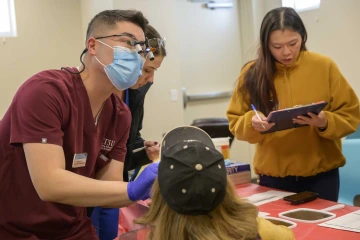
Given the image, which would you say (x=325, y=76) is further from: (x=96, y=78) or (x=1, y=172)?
(x=1, y=172)

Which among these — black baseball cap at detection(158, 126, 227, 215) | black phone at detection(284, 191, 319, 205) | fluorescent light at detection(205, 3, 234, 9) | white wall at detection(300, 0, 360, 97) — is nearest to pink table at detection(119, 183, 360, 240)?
black phone at detection(284, 191, 319, 205)

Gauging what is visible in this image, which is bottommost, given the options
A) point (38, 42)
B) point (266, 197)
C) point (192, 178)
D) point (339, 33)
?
point (266, 197)

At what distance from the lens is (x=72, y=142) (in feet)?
4.38

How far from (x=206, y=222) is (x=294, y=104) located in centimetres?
119

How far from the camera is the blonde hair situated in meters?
1.01

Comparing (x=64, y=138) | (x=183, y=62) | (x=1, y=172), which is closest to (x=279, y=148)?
(x=64, y=138)

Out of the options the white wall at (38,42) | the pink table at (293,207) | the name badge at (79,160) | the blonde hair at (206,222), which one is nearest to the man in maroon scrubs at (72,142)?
the name badge at (79,160)

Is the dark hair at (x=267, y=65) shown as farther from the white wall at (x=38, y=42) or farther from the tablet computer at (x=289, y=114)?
the white wall at (x=38, y=42)

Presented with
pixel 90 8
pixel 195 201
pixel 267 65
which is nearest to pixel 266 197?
pixel 267 65

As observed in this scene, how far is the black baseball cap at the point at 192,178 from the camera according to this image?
0.97 m

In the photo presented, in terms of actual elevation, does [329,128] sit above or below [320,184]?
above

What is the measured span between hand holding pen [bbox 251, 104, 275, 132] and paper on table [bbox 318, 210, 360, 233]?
0.52 metres

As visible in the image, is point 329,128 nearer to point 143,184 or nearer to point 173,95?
point 143,184

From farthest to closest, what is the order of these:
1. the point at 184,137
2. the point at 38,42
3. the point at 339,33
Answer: the point at 38,42
the point at 339,33
the point at 184,137
